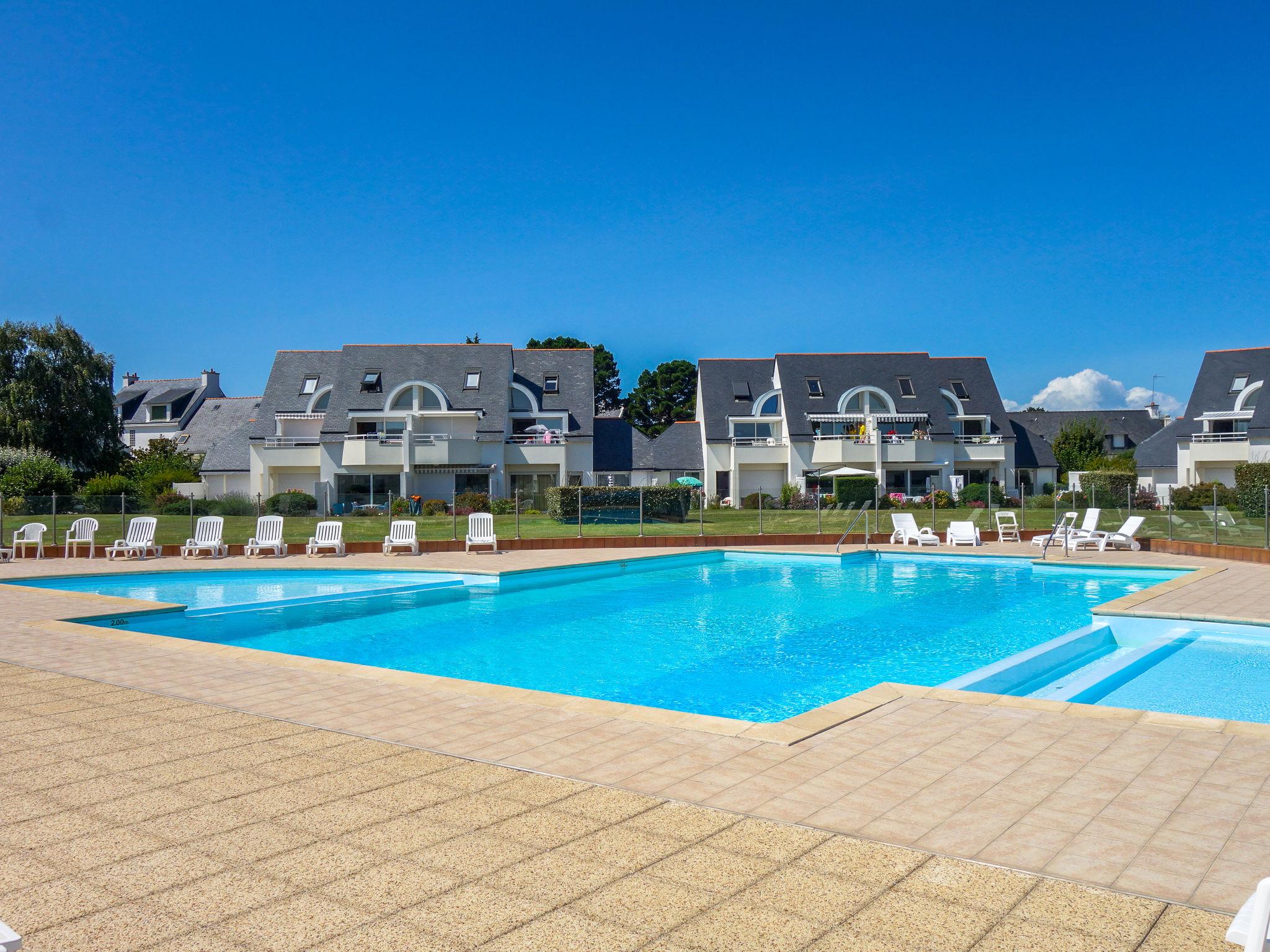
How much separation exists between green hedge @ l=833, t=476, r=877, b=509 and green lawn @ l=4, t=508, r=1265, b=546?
5.00 meters

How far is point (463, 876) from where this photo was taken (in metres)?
3.65

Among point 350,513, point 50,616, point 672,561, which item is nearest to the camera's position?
point 50,616

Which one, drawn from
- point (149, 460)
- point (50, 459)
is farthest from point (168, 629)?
point (149, 460)

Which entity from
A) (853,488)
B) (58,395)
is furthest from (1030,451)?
(58,395)

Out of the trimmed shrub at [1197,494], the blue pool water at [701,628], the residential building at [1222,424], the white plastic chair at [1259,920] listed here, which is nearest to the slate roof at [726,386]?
the trimmed shrub at [1197,494]

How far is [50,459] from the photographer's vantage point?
34.4m

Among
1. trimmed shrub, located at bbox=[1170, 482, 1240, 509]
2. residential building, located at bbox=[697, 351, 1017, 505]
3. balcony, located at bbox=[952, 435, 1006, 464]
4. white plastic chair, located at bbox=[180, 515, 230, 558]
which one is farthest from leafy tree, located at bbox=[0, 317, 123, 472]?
trimmed shrub, located at bbox=[1170, 482, 1240, 509]

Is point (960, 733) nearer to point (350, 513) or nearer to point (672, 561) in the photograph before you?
point (672, 561)

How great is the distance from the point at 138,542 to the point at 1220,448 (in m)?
45.5

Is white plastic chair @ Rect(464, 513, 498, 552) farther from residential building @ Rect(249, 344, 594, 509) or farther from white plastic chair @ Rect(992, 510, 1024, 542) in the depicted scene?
residential building @ Rect(249, 344, 594, 509)

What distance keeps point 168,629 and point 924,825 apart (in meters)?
12.0

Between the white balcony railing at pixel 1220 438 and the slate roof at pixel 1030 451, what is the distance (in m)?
6.80

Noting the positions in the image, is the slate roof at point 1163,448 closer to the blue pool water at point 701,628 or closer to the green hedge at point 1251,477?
the green hedge at point 1251,477

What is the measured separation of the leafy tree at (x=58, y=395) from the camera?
41938 mm
